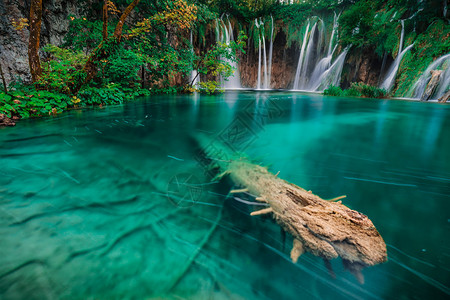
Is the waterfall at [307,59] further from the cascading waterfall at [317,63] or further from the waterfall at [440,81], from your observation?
the waterfall at [440,81]

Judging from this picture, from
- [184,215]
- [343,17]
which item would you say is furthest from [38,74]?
[343,17]

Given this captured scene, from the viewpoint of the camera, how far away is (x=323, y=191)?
213cm

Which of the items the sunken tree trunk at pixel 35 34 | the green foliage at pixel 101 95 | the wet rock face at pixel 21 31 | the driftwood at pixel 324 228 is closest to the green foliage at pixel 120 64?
the green foliage at pixel 101 95

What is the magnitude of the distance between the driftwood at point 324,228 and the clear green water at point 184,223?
6 cm

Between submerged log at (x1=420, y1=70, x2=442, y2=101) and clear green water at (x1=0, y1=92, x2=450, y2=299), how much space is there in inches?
381

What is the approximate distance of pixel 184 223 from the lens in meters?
1.57

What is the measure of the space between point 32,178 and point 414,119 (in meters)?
9.06

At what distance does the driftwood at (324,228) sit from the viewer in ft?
3.98

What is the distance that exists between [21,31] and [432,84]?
724 inches

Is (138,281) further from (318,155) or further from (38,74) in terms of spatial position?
(38,74)

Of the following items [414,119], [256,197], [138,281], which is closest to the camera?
[138,281]

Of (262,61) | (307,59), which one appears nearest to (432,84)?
(307,59)

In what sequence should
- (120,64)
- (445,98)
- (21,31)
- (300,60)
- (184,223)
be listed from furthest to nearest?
(300,60) → (445,98) → (120,64) → (21,31) → (184,223)

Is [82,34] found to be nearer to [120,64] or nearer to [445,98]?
[120,64]
